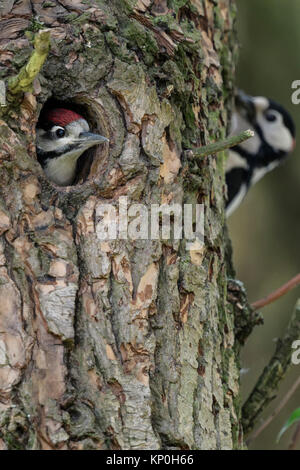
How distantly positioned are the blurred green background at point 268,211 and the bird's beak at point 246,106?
501 mm

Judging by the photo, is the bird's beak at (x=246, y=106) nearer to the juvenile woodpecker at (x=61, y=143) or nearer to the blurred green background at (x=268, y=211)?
the blurred green background at (x=268, y=211)

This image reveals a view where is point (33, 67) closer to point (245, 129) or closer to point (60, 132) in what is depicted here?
point (60, 132)

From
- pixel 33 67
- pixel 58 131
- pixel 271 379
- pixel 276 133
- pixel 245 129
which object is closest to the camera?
pixel 33 67

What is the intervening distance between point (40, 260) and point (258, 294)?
3.95m

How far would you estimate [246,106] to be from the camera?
235 inches

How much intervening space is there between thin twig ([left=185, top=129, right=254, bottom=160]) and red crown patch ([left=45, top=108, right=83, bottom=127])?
56cm

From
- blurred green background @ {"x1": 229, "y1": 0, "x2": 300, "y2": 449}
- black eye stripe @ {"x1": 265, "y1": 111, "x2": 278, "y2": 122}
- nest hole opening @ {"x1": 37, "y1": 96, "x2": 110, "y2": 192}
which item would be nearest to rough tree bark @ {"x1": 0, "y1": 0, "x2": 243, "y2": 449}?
nest hole opening @ {"x1": 37, "y1": 96, "x2": 110, "y2": 192}

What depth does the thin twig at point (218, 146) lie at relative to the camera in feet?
8.68

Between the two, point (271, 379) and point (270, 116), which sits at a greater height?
point (270, 116)

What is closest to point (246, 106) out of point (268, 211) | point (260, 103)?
point (260, 103)

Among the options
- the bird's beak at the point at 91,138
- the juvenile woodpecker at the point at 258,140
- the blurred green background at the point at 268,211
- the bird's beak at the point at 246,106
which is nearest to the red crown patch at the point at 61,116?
the bird's beak at the point at 91,138

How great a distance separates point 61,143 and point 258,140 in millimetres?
3188

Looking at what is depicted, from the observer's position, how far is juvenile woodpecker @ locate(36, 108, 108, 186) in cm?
328

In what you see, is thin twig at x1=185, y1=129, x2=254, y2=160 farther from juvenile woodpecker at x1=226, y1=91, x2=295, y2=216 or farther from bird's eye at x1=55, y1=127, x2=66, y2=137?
juvenile woodpecker at x1=226, y1=91, x2=295, y2=216
